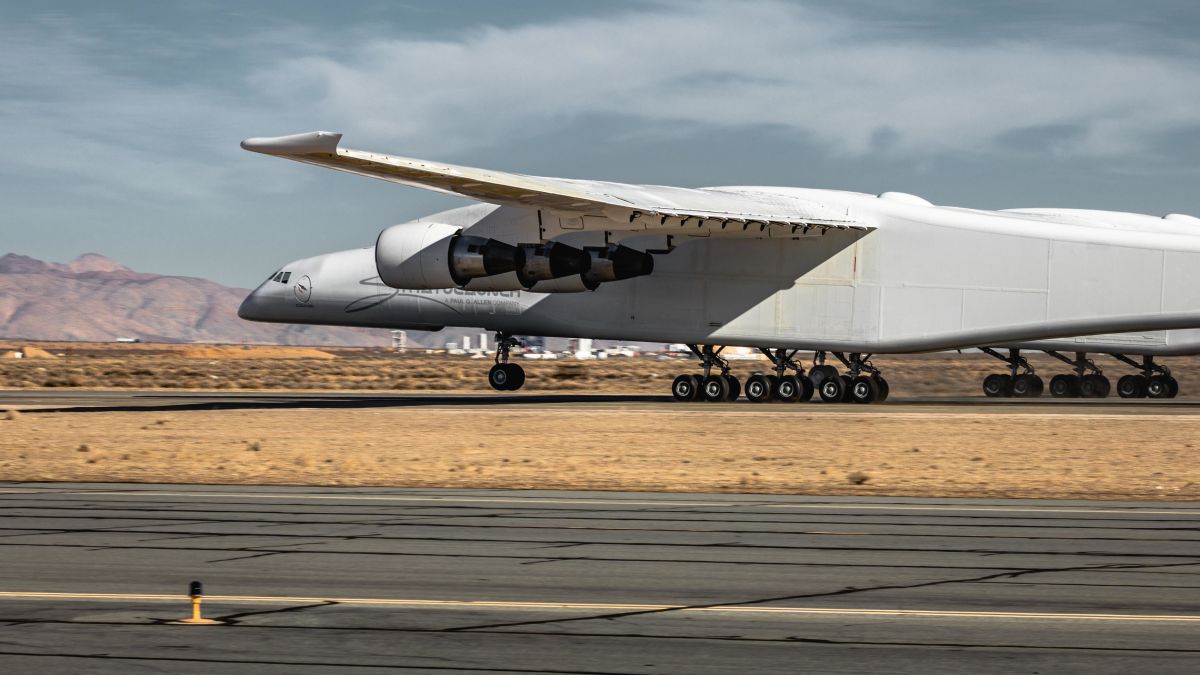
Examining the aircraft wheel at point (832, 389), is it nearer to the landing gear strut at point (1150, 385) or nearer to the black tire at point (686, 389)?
the black tire at point (686, 389)

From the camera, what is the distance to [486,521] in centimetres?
1487

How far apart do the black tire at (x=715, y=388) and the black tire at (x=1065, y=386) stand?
15764 millimetres

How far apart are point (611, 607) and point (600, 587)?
0.86 m

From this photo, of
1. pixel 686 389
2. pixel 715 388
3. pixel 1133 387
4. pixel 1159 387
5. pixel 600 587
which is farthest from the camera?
pixel 1133 387

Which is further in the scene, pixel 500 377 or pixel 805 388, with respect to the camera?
pixel 500 377

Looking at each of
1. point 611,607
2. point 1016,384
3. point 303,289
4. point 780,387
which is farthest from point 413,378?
point 611,607

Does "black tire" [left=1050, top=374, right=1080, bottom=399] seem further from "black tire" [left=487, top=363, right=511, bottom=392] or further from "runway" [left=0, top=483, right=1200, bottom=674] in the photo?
"runway" [left=0, top=483, right=1200, bottom=674]

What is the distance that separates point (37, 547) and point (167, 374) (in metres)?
54.5

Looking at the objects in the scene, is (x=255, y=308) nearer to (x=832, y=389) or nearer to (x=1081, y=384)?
(x=832, y=389)

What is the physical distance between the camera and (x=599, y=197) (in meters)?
32.5

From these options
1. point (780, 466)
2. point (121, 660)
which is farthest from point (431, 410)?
point (121, 660)

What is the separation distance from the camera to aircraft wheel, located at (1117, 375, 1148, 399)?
4806 cm

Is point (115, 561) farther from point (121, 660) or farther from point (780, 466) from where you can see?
point (780, 466)

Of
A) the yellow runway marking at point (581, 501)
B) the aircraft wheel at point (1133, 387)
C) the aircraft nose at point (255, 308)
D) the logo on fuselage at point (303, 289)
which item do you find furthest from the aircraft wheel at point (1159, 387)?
the yellow runway marking at point (581, 501)
